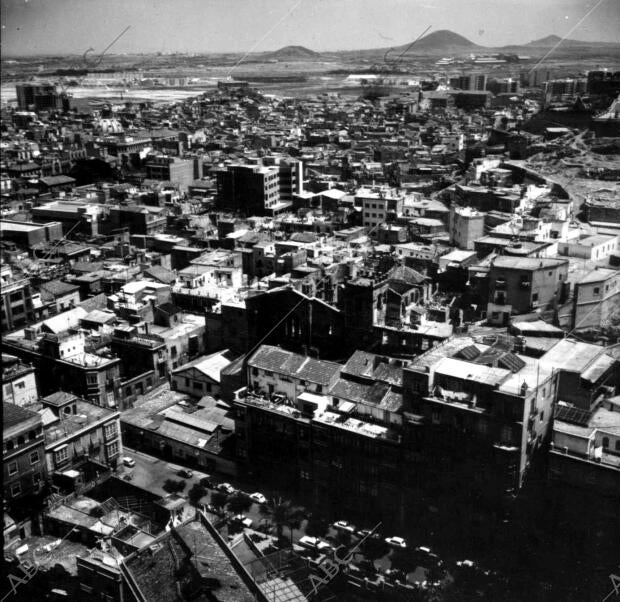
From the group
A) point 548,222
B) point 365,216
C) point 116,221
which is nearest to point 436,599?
point 548,222

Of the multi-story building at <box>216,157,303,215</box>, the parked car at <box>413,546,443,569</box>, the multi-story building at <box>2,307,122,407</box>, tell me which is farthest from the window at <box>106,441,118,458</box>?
the multi-story building at <box>216,157,303,215</box>

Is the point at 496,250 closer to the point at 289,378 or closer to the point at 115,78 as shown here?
the point at 289,378

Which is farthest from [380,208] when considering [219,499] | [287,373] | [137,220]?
[219,499]

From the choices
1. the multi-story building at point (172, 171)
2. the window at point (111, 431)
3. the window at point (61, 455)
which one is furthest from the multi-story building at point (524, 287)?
the multi-story building at point (172, 171)

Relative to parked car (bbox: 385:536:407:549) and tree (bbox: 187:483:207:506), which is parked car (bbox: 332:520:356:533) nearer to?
parked car (bbox: 385:536:407:549)

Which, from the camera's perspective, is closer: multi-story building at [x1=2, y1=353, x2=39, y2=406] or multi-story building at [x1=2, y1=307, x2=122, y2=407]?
multi-story building at [x1=2, y1=353, x2=39, y2=406]
